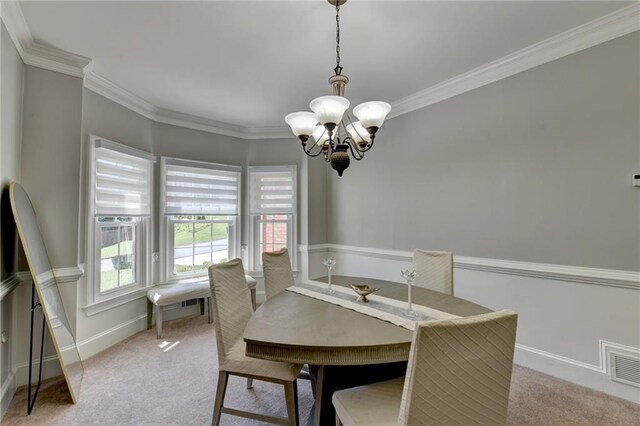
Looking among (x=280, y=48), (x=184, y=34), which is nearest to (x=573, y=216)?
(x=280, y=48)

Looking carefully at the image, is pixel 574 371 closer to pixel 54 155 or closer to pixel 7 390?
pixel 7 390

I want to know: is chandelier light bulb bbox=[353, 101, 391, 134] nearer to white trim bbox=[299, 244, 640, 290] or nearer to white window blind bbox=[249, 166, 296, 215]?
white trim bbox=[299, 244, 640, 290]

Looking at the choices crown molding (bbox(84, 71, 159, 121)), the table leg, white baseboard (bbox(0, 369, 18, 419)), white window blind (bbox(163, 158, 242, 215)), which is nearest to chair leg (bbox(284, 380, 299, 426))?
the table leg

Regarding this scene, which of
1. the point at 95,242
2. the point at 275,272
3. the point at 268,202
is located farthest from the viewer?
the point at 268,202

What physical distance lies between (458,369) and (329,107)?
144 centimetres

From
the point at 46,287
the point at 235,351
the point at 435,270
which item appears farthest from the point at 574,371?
the point at 46,287

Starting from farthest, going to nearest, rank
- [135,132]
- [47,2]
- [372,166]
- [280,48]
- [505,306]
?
1. [372,166]
2. [135,132]
3. [505,306]
4. [280,48]
5. [47,2]

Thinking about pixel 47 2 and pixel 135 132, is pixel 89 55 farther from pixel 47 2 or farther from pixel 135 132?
pixel 135 132

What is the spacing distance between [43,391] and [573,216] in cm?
430

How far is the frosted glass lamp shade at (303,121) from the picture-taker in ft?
6.56

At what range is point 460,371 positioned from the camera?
1016 mm

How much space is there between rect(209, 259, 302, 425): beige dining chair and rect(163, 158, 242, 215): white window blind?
2.17 m

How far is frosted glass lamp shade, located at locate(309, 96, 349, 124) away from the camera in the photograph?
172 centimetres

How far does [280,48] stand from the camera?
239 cm
